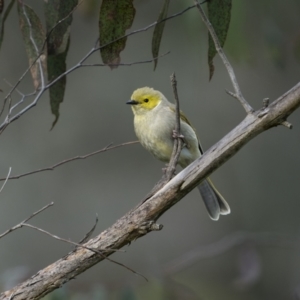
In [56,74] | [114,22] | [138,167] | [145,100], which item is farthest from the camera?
[138,167]

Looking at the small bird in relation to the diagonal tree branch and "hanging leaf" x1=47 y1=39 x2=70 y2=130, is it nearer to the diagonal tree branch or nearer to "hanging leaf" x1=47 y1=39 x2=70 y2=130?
"hanging leaf" x1=47 y1=39 x2=70 y2=130

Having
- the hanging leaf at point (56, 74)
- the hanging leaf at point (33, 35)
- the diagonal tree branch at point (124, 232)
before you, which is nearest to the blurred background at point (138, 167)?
the hanging leaf at point (56, 74)

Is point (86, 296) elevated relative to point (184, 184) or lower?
elevated

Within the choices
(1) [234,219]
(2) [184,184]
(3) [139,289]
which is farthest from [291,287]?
(2) [184,184]

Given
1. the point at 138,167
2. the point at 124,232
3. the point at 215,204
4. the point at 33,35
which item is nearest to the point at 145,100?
the point at 215,204

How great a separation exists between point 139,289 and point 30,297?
207 centimetres

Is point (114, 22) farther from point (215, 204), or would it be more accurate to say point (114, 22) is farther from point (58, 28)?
point (215, 204)

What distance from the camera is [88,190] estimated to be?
211 inches

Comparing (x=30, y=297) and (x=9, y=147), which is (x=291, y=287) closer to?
(x=9, y=147)

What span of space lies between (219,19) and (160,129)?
2.44 feet

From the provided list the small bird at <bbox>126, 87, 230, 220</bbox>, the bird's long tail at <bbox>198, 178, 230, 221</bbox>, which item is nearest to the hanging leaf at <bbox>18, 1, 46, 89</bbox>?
the small bird at <bbox>126, 87, 230, 220</bbox>

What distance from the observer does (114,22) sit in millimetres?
2049

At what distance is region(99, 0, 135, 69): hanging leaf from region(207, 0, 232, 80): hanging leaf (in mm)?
269

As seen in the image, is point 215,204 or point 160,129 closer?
point 160,129
